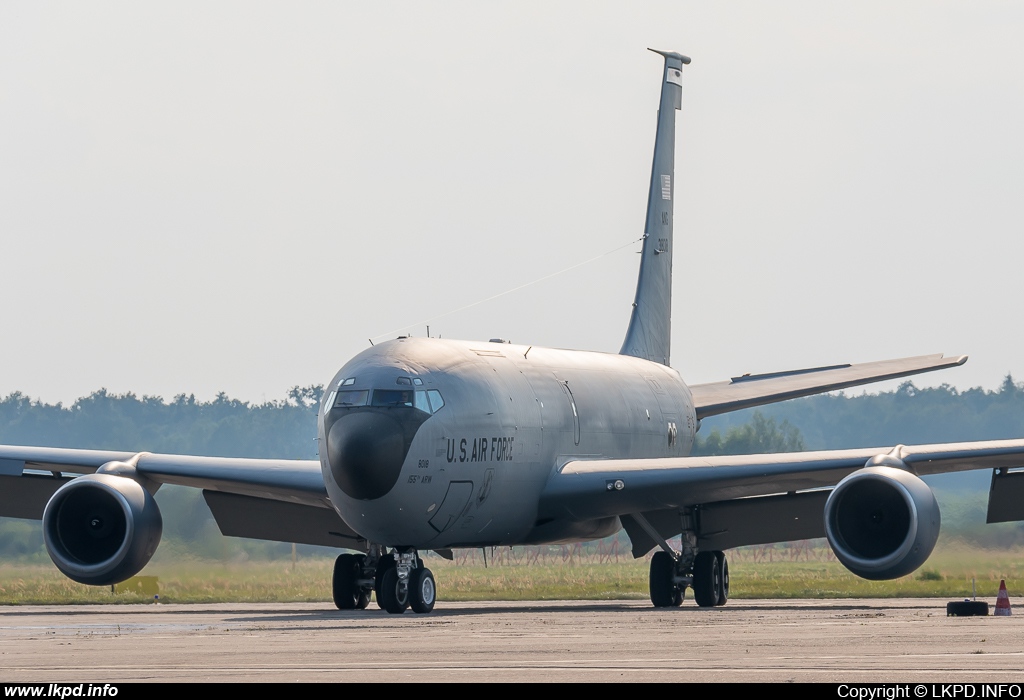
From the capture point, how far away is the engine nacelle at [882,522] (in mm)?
21031

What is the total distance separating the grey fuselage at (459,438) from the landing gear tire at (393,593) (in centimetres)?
49

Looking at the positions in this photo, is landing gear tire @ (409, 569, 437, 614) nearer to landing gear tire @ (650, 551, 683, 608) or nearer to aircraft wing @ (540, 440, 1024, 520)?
aircraft wing @ (540, 440, 1024, 520)

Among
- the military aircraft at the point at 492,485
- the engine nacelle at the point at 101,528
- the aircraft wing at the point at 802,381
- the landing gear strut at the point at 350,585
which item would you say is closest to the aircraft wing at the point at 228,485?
the military aircraft at the point at 492,485

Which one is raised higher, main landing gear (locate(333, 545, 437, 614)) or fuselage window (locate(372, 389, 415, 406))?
fuselage window (locate(372, 389, 415, 406))

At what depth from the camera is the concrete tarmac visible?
12250 millimetres

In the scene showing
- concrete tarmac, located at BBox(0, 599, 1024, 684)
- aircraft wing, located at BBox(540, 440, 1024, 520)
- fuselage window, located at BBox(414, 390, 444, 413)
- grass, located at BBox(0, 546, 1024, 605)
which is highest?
fuselage window, located at BBox(414, 390, 444, 413)

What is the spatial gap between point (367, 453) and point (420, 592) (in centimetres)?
204

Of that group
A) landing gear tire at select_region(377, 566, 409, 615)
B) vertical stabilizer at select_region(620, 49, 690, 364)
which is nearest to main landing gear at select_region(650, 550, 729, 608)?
landing gear tire at select_region(377, 566, 409, 615)

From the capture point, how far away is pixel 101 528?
23.5m

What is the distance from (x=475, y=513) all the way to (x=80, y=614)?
5676mm

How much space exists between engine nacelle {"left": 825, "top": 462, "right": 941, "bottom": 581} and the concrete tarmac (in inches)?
27.1

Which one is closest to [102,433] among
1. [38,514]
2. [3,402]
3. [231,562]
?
[3,402]

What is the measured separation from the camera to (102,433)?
9381 cm

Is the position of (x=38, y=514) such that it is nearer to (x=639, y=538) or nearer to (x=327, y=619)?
(x=327, y=619)
